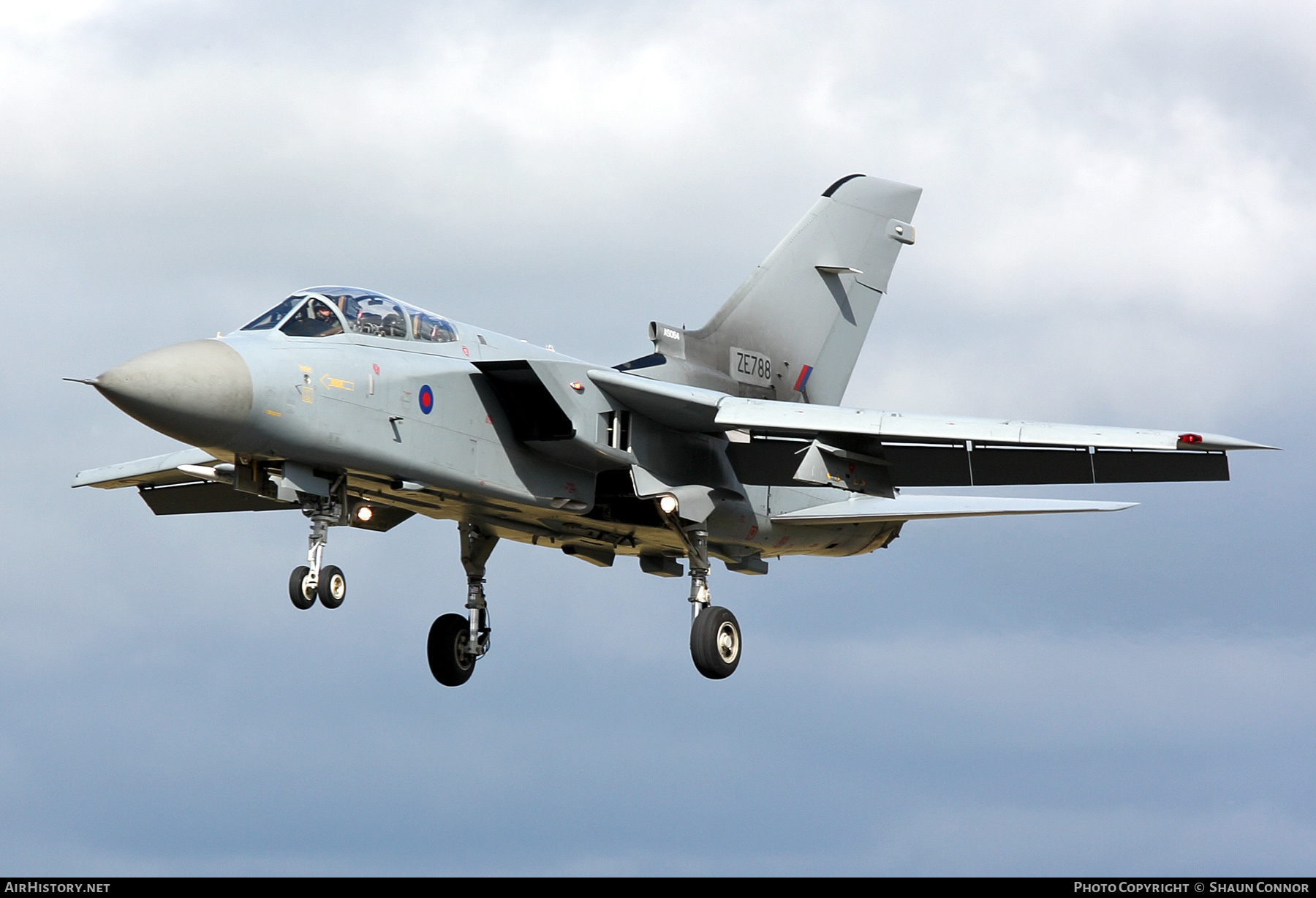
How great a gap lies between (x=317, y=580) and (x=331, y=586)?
19 cm

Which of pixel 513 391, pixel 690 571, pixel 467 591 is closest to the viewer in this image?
pixel 513 391

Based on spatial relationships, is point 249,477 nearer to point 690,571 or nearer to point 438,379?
point 438,379

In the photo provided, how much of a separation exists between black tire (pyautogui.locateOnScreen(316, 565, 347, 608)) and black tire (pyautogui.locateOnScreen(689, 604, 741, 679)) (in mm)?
5072

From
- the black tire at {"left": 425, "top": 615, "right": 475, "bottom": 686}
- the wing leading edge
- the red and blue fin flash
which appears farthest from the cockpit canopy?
the red and blue fin flash

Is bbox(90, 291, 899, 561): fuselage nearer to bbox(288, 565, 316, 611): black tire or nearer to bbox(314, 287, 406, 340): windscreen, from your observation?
bbox(314, 287, 406, 340): windscreen

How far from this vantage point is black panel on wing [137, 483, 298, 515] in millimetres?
21438

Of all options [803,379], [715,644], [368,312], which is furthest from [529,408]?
[803,379]

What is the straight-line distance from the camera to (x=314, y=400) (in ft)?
49.5

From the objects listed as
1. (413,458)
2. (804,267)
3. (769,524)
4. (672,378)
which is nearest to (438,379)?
(413,458)

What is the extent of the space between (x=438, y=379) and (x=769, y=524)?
18.8 feet

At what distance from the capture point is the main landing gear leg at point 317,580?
14.9 m

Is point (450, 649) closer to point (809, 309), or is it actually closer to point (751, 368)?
point (751, 368)

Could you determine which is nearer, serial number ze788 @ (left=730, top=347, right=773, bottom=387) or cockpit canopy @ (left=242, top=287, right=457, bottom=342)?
cockpit canopy @ (left=242, top=287, right=457, bottom=342)

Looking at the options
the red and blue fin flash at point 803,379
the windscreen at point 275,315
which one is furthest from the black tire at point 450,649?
the windscreen at point 275,315
